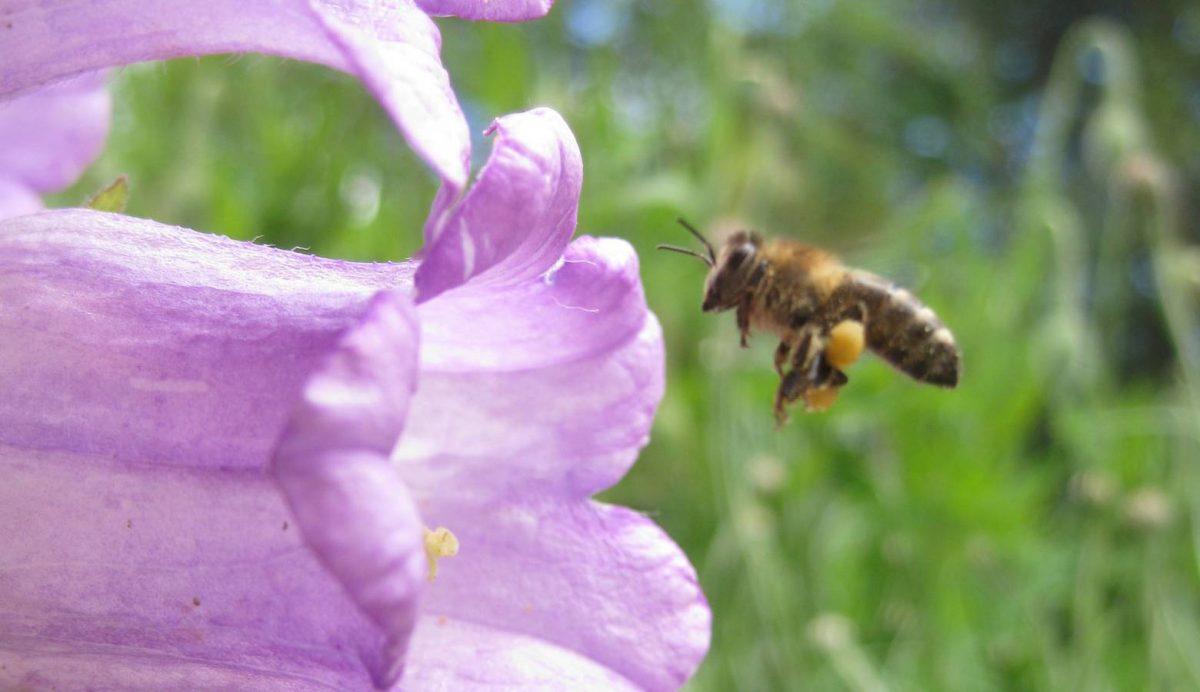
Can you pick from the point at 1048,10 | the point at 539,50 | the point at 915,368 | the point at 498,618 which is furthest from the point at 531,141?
the point at 1048,10

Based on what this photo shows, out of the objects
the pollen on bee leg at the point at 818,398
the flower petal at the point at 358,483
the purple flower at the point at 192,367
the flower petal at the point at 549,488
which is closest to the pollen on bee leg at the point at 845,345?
the pollen on bee leg at the point at 818,398

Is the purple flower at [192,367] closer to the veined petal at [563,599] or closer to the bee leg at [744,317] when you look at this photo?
the veined petal at [563,599]

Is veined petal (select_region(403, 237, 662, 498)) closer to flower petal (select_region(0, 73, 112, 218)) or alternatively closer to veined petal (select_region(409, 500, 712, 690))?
veined petal (select_region(409, 500, 712, 690))

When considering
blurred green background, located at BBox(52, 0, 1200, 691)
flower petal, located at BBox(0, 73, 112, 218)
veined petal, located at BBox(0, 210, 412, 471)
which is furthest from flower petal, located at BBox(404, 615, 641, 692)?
blurred green background, located at BBox(52, 0, 1200, 691)

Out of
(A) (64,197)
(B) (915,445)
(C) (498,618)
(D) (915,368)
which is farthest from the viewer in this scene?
(B) (915,445)

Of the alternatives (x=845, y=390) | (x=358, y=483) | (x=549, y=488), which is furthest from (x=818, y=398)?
(x=845, y=390)

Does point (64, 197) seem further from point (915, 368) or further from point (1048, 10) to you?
point (1048, 10)

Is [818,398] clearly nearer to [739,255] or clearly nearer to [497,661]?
[739,255]

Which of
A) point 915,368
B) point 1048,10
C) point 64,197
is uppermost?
point 915,368
